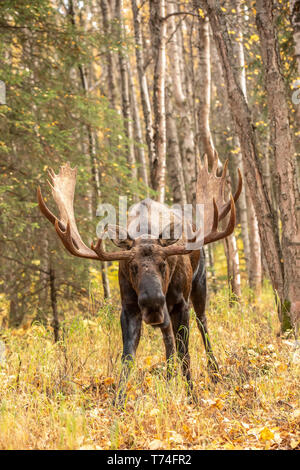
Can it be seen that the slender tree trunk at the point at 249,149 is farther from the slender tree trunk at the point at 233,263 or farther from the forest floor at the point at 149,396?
the slender tree trunk at the point at 233,263

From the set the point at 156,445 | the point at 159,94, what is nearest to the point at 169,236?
the point at 156,445

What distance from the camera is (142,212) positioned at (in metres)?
5.15

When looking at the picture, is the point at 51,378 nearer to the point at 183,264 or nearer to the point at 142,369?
the point at 142,369

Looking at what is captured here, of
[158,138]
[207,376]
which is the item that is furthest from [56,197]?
[158,138]

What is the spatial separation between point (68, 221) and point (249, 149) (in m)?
3.17

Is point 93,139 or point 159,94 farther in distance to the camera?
point 93,139

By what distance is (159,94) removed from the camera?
7.92 m

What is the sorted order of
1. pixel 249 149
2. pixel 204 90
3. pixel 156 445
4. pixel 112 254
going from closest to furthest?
1. pixel 156 445
2. pixel 112 254
3. pixel 249 149
4. pixel 204 90

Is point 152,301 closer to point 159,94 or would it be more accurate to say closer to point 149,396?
point 149,396

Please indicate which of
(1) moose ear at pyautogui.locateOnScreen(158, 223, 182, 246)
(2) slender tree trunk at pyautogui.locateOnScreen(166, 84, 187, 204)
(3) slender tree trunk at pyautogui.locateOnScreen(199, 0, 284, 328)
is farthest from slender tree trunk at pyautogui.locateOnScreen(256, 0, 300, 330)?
(2) slender tree trunk at pyautogui.locateOnScreen(166, 84, 187, 204)

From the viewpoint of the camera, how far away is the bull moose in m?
4.06

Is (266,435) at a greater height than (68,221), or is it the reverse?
(68,221)
